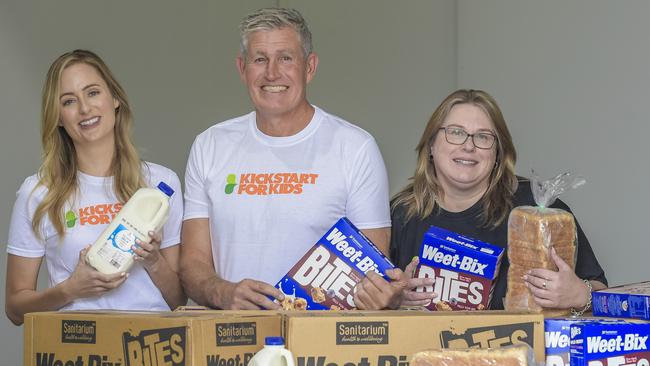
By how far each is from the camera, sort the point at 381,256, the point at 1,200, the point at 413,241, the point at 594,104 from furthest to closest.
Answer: the point at 1,200, the point at 594,104, the point at 413,241, the point at 381,256

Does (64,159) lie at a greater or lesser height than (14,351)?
greater

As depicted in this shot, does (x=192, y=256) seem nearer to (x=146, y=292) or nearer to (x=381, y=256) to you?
(x=146, y=292)

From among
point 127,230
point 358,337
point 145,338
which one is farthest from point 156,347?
point 127,230

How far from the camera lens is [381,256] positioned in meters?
2.64

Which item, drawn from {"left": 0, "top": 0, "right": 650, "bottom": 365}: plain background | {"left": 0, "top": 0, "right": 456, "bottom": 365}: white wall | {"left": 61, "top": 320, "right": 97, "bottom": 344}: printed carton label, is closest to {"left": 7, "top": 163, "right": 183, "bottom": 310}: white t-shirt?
{"left": 61, "top": 320, "right": 97, "bottom": 344}: printed carton label

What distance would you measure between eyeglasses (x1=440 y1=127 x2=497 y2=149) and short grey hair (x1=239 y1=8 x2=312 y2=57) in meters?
0.56

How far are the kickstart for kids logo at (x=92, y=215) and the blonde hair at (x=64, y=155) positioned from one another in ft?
0.09

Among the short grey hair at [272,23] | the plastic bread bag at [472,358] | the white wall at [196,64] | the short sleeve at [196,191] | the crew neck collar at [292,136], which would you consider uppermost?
the white wall at [196,64]

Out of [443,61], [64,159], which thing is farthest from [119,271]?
[443,61]

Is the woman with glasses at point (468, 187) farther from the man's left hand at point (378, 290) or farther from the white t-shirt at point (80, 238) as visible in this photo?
the white t-shirt at point (80, 238)

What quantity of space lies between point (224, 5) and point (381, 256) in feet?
11.4

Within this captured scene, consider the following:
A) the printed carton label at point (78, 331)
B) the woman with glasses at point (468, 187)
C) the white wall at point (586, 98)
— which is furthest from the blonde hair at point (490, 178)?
the white wall at point (586, 98)

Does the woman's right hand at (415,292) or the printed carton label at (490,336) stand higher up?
A: the woman's right hand at (415,292)

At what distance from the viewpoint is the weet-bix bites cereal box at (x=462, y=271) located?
271 centimetres
